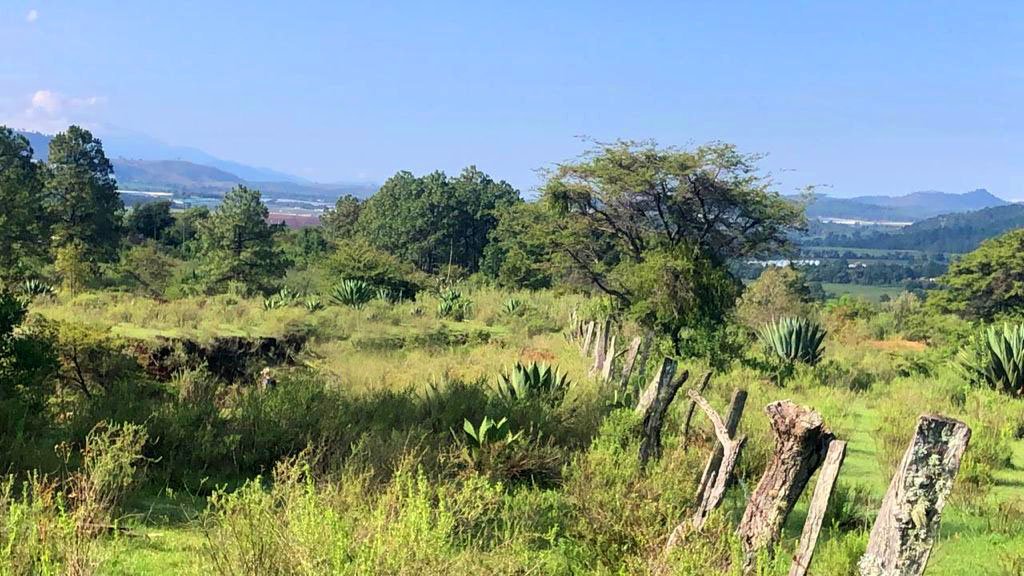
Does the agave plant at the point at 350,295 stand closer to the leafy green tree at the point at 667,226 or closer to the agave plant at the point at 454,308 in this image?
the agave plant at the point at 454,308

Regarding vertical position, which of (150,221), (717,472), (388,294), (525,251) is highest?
(150,221)

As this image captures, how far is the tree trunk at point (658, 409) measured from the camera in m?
6.21

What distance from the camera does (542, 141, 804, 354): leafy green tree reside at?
17828 millimetres

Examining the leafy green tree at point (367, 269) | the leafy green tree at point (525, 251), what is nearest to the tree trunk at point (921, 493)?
the leafy green tree at point (525, 251)

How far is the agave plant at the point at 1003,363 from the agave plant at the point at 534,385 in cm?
767

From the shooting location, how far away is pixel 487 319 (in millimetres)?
22156

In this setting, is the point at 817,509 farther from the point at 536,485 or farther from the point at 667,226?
the point at 667,226

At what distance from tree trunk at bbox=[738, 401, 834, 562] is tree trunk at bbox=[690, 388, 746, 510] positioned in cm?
27

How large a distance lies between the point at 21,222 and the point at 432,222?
29.4 meters

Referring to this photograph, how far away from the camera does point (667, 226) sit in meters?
20.3

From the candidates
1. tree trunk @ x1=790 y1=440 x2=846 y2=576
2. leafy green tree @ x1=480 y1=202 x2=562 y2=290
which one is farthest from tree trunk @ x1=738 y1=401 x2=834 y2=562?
leafy green tree @ x1=480 y1=202 x2=562 y2=290

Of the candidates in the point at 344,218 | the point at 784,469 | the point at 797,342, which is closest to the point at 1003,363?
the point at 797,342

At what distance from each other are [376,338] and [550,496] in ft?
37.4

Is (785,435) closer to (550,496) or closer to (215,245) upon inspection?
(550,496)
